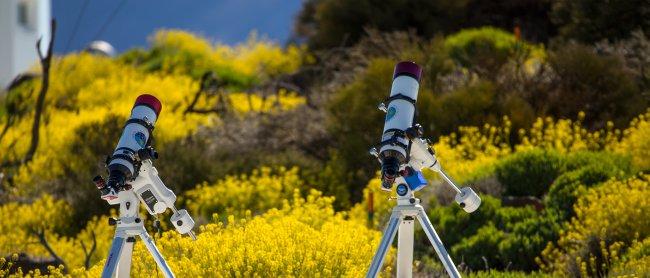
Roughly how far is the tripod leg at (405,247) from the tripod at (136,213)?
114cm

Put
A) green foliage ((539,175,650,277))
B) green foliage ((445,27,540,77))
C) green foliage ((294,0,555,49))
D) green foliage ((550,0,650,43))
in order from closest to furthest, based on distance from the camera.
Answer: green foliage ((539,175,650,277))
green foliage ((445,27,540,77))
green foliage ((550,0,650,43))
green foliage ((294,0,555,49))

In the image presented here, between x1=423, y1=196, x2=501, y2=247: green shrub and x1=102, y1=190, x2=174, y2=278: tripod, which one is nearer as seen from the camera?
x1=102, y1=190, x2=174, y2=278: tripod

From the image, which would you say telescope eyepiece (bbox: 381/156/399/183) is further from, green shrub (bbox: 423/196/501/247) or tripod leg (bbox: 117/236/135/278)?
green shrub (bbox: 423/196/501/247)

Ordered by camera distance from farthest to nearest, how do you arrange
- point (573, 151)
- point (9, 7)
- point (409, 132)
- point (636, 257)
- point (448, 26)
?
point (9, 7), point (448, 26), point (573, 151), point (636, 257), point (409, 132)

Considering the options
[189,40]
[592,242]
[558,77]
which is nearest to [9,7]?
[189,40]

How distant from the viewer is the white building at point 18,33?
40.1 metres

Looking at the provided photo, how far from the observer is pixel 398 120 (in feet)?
21.3

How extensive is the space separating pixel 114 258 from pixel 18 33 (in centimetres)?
3555

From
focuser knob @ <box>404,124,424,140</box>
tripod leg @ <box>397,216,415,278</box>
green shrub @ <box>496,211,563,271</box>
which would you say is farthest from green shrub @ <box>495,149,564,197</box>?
focuser knob @ <box>404,124,424,140</box>

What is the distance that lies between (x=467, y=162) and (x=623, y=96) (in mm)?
2577

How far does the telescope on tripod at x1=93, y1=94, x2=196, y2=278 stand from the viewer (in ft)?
21.3

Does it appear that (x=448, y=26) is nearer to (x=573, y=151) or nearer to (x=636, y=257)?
(x=573, y=151)

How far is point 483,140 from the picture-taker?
1474 cm

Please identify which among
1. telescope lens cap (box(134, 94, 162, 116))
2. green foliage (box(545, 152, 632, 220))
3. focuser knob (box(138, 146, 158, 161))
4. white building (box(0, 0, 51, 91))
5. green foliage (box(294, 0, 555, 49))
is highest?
white building (box(0, 0, 51, 91))
